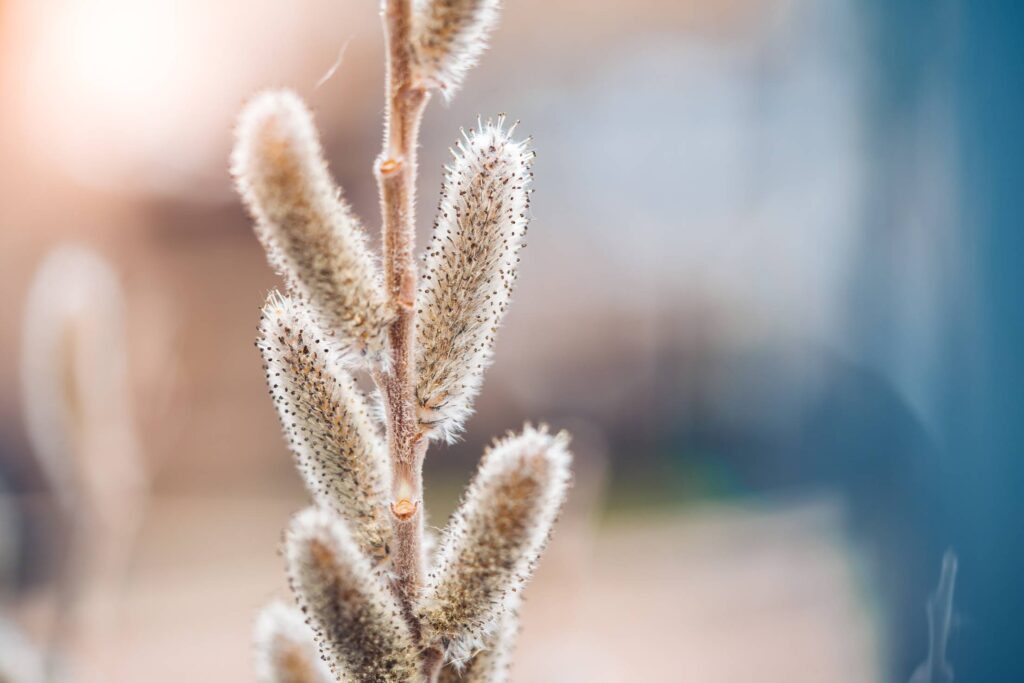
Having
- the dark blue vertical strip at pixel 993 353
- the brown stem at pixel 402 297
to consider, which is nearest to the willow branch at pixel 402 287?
the brown stem at pixel 402 297

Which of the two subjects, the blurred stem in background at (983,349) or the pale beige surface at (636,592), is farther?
the pale beige surface at (636,592)

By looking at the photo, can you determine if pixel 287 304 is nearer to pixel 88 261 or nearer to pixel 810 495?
pixel 88 261

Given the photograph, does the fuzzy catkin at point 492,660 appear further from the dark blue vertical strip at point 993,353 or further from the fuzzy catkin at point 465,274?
the dark blue vertical strip at point 993,353

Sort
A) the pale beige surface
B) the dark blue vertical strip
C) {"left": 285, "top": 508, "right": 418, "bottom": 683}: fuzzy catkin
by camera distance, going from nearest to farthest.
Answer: {"left": 285, "top": 508, "right": 418, "bottom": 683}: fuzzy catkin < the dark blue vertical strip < the pale beige surface

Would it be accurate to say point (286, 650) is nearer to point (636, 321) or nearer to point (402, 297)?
Result: point (402, 297)

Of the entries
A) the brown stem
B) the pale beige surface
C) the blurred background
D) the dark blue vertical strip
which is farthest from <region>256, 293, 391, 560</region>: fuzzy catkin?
the pale beige surface

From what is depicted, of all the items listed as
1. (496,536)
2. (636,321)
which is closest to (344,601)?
(496,536)

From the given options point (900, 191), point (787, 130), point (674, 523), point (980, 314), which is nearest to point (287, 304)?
point (980, 314)

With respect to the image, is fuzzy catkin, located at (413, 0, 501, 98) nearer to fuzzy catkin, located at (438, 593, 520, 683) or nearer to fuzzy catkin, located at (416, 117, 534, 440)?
fuzzy catkin, located at (416, 117, 534, 440)
